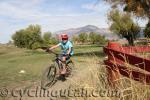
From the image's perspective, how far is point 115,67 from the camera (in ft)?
27.9

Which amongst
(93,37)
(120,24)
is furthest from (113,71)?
(93,37)

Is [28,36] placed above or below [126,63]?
below

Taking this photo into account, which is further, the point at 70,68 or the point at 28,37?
the point at 28,37

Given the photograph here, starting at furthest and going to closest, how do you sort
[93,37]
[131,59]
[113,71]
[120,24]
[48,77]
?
1. [93,37]
2. [120,24]
3. [48,77]
4. [113,71]
5. [131,59]

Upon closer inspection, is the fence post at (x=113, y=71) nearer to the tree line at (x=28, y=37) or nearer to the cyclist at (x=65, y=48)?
the cyclist at (x=65, y=48)

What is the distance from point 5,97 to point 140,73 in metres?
5.76

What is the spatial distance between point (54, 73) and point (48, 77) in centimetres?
46

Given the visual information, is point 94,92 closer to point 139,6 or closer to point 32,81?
point 32,81

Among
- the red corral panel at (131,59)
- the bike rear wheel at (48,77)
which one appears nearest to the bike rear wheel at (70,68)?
the bike rear wheel at (48,77)

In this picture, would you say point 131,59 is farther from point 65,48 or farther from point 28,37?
point 28,37

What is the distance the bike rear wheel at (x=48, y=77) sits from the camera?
13243 mm

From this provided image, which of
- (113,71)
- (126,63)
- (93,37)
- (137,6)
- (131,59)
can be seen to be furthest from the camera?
(93,37)

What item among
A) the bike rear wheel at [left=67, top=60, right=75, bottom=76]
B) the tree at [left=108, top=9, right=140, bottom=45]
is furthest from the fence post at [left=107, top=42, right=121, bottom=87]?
the tree at [left=108, top=9, right=140, bottom=45]

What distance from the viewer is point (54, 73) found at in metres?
14.1
